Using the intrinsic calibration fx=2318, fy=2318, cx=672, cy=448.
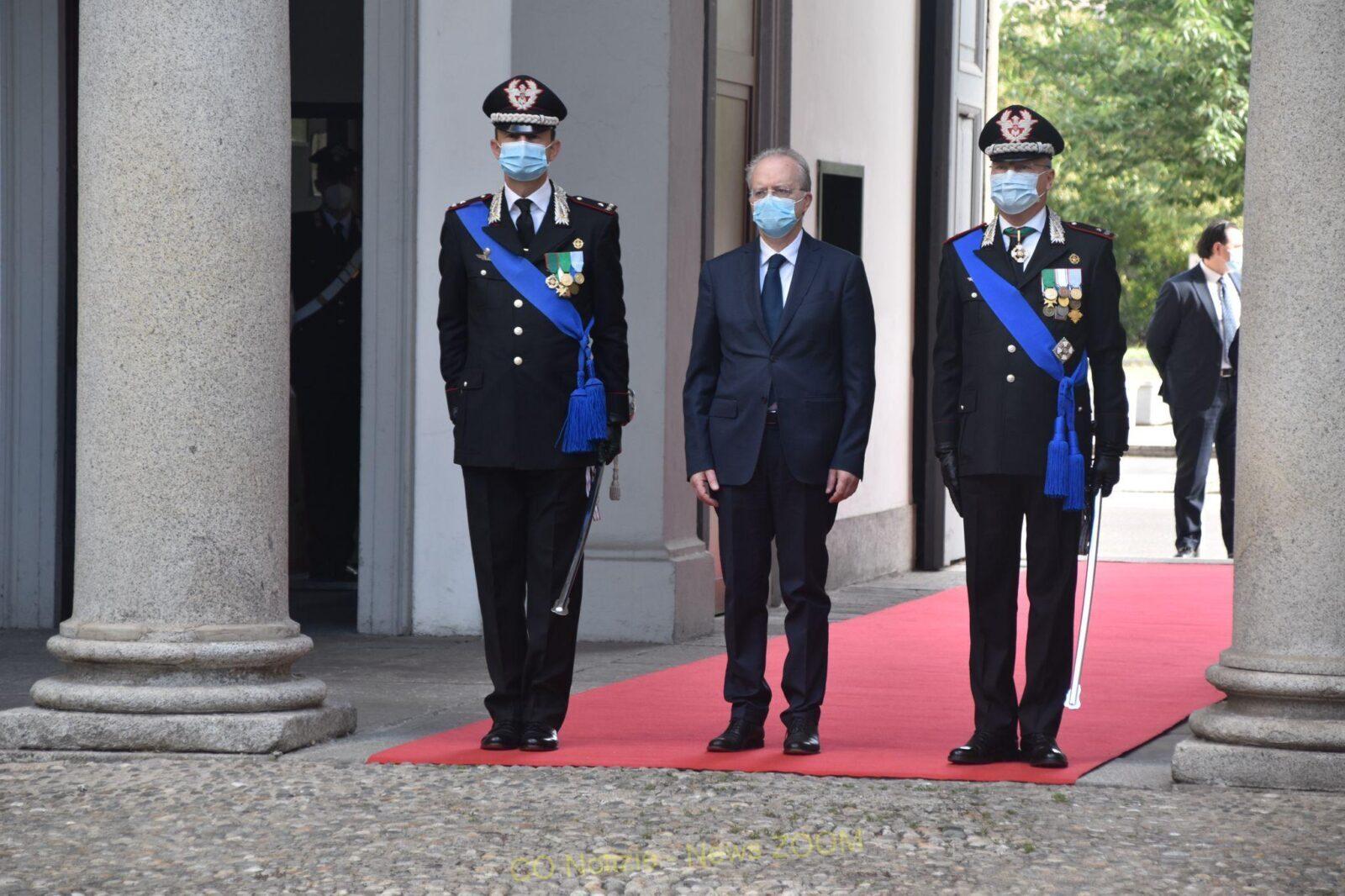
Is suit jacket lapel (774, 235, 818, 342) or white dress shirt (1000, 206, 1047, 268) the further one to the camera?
suit jacket lapel (774, 235, 818, 342)

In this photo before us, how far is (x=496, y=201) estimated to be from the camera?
6.77 metres

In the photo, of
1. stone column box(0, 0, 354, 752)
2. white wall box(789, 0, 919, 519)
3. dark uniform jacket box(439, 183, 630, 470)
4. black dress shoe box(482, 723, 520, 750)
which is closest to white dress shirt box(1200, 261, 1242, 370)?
white wall box(789, 0, 919, 519)

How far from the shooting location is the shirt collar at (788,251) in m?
6.75

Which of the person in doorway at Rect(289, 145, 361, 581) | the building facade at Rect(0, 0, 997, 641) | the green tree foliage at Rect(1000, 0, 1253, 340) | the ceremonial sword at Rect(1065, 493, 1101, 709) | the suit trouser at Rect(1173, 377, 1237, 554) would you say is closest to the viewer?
the ceremonial sword at Rect(1065, 493, 1101, 709)

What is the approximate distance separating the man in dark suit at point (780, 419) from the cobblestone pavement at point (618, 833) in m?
0.55

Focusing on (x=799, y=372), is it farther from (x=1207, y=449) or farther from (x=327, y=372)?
(x=1207, y=449)

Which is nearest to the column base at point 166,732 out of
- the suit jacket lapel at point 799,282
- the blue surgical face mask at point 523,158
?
the blue surgical face mask at point 523,158

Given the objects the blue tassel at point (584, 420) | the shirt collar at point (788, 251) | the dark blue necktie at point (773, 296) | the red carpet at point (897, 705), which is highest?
the shirt collar at point (788, 251)

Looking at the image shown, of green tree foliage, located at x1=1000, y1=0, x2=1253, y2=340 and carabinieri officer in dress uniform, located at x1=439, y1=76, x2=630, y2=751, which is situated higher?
green tree foliage, located at x1=1000, y1=0, x2=1253, y2=340

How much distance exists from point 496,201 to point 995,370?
60.4 inches

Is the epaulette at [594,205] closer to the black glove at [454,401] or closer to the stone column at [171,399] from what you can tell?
the black glove at [454,401]

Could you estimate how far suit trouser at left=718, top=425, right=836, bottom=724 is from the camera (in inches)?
264

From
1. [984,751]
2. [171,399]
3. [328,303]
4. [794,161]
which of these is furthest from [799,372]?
[328,303]

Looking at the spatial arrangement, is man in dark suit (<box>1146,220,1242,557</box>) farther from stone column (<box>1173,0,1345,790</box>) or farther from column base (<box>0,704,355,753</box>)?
column base (<box>0,704,355,753</box>)
